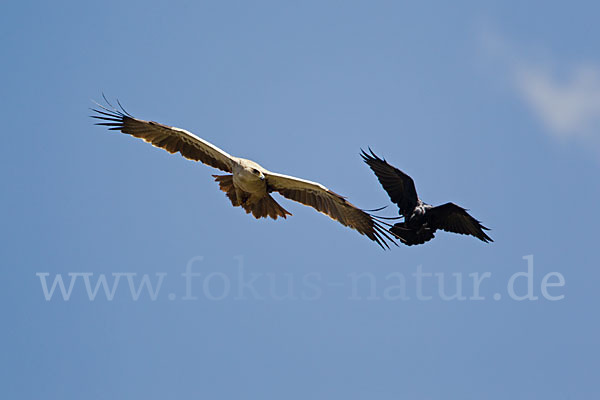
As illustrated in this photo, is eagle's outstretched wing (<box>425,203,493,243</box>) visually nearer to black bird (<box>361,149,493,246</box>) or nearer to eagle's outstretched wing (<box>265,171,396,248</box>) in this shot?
black bird (<box>361,149,493,246</box>)

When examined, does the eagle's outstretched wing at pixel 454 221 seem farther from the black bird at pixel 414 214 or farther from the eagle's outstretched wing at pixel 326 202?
the eagle's outstretched wing at pixel 326 202

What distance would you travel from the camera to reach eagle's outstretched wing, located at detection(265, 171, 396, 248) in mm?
11938

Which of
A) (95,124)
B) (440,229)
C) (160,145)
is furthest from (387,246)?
(95,124)

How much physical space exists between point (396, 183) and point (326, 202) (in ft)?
4.17

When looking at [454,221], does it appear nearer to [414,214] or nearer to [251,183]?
[414,214]

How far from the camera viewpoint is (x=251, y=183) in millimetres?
11891

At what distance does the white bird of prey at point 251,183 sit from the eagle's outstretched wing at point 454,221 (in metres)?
1.17

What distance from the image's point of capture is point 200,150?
41.2 feet

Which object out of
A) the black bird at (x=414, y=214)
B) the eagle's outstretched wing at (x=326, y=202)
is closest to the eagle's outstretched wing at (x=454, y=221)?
the black bird at (x=414, y=214)

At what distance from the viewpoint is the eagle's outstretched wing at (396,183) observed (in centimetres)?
1257

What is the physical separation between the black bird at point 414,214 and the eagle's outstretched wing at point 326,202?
13.7 inches

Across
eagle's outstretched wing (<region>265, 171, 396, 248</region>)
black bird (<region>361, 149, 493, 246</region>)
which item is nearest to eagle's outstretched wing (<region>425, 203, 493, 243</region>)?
black bird (<region>361, 149, 493, 246</region>)

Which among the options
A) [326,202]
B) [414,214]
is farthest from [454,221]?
[326,202]

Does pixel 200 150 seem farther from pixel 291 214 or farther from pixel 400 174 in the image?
pixel 400 174
